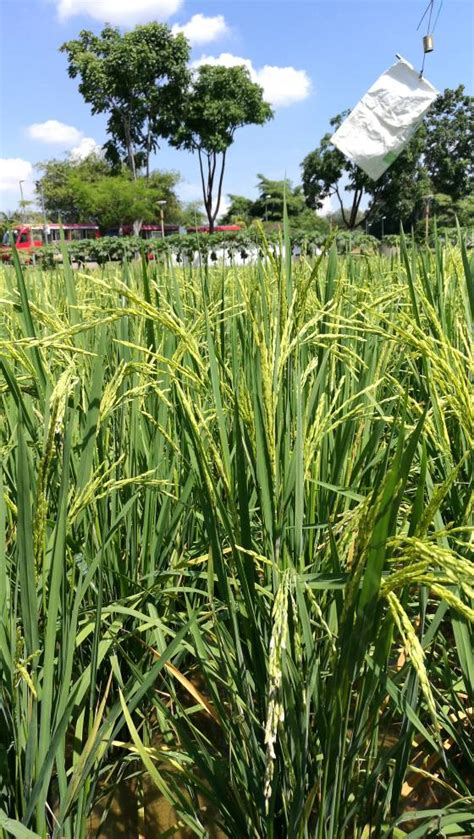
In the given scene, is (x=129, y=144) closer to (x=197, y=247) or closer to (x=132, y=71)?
(x=132, y=71)

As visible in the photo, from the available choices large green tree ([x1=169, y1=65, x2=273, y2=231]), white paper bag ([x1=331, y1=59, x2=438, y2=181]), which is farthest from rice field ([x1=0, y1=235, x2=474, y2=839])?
large green tree ([x1=169, y1=65, x2=273, y2=231])

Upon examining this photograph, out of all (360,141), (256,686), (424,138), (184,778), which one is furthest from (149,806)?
(424,138)

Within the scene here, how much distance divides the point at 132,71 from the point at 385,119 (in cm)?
3332

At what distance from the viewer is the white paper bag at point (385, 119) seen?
242 cm

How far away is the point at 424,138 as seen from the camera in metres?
37.2

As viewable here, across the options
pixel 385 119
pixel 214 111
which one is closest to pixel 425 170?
pixel 214 111

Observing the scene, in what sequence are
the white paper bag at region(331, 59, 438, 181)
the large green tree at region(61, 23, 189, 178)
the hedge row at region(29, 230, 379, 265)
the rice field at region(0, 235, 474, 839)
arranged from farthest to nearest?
the large green tree at region(61, 23, 189, 178), the white paper bag at region(331, 59, 438, 181), the hedge row at region(29, 230, 379, 265), the rice field at region(0, 235, 474, 839)

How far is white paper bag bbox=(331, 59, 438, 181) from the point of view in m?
2.42

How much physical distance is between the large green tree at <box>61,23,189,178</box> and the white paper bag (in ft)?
107

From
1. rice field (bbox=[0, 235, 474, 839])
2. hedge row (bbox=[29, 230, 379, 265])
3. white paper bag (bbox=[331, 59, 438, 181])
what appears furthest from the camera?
white paper bag (bbox=[331, 59, 438, 181])

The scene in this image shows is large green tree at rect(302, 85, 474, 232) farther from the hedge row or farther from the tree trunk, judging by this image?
the hedge row

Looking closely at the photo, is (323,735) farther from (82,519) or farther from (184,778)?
(82,519)

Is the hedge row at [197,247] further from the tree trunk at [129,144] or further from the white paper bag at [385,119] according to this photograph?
the tree trunk at [129,144]

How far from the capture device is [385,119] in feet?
8.13
